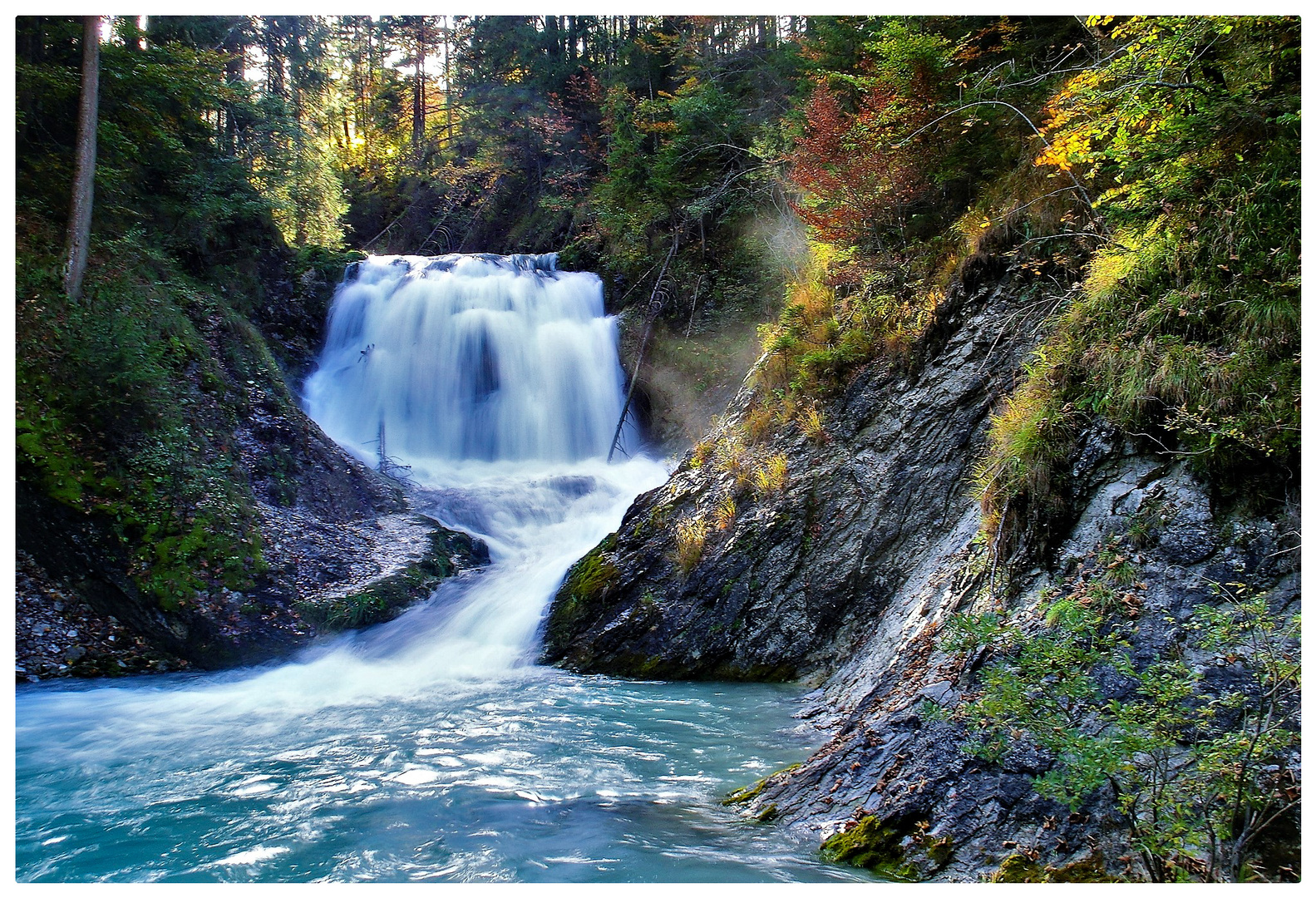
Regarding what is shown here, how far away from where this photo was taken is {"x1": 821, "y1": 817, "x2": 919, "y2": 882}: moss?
3623 millimetres

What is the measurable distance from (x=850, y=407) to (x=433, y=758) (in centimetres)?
565

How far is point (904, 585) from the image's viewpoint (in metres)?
7.18

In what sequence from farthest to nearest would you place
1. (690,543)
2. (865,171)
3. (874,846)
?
(865,171) < (690,543) < (874,846)

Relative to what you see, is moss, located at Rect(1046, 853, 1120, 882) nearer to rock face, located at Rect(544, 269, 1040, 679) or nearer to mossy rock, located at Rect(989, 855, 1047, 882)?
mossy rock, located at Rect(989, 855, 1047, 882)

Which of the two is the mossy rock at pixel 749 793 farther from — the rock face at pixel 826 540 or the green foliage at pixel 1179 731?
the rock face at pixel 826 540

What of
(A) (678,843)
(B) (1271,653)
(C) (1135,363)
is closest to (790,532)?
(C) (1135,363)

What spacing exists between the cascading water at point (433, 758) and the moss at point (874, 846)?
5.0 inches

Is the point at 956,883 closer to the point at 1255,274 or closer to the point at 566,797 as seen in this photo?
the point at 566,797

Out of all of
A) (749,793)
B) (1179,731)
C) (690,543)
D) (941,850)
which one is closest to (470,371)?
(690,543)

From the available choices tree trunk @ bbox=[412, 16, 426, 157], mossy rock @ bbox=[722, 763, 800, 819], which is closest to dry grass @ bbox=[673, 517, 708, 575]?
mossy rock @ bbox=[722, 763, 800, 819]

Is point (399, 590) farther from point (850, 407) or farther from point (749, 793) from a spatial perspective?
point (749, 793)

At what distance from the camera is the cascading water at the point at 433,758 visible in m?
4.16

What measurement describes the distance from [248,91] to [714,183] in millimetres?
10470

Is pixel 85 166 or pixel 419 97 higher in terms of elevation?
pixel 419 97
